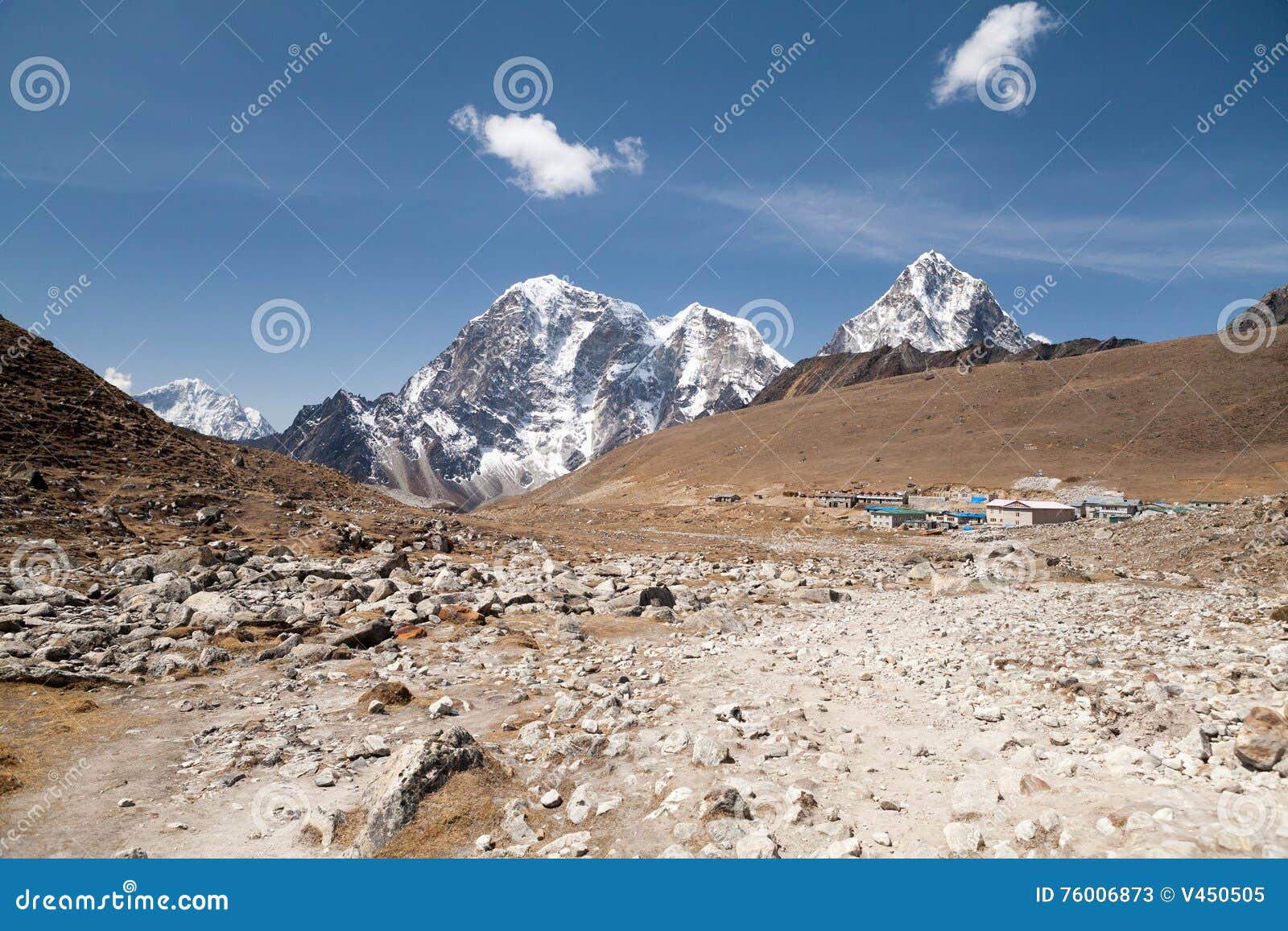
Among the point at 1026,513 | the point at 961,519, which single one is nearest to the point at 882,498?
the point at 961,519

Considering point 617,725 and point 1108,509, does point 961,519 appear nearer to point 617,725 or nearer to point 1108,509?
point 1108,509

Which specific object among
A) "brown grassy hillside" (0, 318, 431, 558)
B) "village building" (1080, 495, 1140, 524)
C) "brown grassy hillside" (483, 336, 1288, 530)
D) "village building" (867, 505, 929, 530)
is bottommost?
"brown grassy hillside" (0, 318, 431, 558)

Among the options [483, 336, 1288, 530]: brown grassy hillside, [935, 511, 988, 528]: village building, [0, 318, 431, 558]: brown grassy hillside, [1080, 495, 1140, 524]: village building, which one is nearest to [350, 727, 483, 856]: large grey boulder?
[0, 318, 431, 558]: brown grassy hillside

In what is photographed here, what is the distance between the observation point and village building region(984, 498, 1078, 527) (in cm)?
6500

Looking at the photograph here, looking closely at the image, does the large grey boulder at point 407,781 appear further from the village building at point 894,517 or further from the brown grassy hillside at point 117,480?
the village building at point 894,517

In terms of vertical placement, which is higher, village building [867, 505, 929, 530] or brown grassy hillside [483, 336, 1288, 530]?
brown grassy hillside [483, 336, 1288, 530]

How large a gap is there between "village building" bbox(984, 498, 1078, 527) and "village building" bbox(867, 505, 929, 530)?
6.63 metres

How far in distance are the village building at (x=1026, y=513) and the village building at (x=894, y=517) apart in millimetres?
6635

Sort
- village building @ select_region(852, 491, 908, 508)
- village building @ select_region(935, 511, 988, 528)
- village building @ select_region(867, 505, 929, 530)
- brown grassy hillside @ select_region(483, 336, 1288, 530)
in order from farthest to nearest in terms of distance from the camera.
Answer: brown grassy hillside @ select_region(483, 336, 1288, 530) < village building @ select_region(852, 491, 908, 508) < village building @ select_region(867, 505, 929, 530) < village building @ select_region(935, 511, 988, 528)

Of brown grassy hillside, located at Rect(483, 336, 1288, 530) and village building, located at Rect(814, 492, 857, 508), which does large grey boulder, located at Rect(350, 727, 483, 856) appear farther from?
village building, located at Rect(814, 492, 857, 508)

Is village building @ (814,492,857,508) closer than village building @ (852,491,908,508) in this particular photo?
Yes

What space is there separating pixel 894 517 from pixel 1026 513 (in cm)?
1234

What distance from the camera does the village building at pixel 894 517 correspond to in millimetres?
68938

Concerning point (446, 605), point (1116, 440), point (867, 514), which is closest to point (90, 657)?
point (446, 605)
